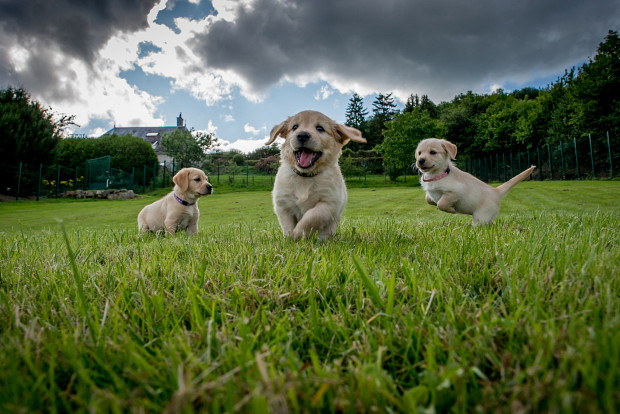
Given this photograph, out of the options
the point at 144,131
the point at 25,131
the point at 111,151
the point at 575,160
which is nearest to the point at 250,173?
the point at 111,151

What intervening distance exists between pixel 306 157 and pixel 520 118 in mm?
A: 44190

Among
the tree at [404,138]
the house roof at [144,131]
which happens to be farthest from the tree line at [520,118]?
the house roof at [144,131]

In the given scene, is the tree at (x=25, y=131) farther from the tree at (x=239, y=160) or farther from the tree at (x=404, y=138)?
the tree at (x=404, y=138)

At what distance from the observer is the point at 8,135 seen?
20.5m

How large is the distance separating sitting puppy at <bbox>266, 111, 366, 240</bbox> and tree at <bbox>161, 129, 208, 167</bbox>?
3551 cm

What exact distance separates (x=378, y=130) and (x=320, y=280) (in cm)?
5578

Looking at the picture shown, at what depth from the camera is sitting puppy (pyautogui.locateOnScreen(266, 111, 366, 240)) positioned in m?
3.24

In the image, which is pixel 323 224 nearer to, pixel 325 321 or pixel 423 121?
pixel 325 321

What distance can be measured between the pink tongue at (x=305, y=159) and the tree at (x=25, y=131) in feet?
84.8

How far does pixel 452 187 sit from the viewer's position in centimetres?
453

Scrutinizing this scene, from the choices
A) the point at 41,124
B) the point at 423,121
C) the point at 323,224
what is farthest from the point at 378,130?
the point at 323,224

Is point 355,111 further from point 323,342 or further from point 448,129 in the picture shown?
point 323,342

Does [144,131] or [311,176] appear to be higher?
[144,131]

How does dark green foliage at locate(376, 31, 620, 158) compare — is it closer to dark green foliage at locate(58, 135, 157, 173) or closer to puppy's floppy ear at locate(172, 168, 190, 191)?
dark green foliage at locate(58, 135, 157, 173)
